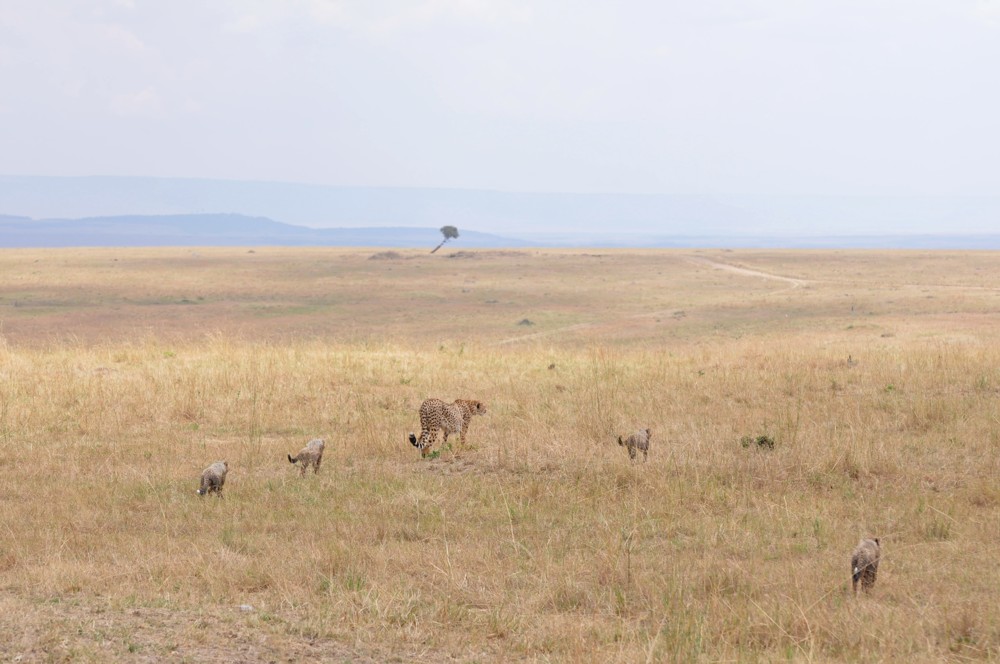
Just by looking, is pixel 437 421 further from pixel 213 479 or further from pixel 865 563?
pixel 865 563

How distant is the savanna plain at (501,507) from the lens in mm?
5238

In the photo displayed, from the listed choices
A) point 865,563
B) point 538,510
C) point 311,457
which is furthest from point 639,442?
point 865,563

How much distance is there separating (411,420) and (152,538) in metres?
5.22

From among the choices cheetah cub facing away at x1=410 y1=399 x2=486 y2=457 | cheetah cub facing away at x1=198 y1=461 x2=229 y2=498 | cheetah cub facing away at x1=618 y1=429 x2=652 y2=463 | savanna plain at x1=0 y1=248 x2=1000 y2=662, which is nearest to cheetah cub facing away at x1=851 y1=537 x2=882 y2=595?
savanna plain at x1=0 y1=248 x2=1000 y2=662

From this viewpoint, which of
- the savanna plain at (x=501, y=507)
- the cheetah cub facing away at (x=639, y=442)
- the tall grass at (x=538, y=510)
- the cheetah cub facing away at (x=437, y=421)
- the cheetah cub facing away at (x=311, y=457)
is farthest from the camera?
the cheetah cub facing away at (x=437, y=421)

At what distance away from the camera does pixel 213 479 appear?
8.31 m

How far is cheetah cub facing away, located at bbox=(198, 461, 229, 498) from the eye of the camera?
8281 mm

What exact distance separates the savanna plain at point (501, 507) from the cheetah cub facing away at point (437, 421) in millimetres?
154

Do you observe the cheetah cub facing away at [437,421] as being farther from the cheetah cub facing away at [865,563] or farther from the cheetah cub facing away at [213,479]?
the cheetah cub facing away at [865,563]

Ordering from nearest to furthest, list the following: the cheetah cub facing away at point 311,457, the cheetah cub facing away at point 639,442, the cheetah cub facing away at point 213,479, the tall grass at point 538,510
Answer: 1. the tall grass at point 538,510
2. the cheetah cub facing away at point 213,479
3. the cheetah cub facing away at point 311,457
4. the cheetah cub facing away at point 639,442

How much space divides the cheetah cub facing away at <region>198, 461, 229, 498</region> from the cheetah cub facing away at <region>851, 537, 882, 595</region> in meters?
5.00

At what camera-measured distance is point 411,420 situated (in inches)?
474

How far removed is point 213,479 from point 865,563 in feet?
16.8

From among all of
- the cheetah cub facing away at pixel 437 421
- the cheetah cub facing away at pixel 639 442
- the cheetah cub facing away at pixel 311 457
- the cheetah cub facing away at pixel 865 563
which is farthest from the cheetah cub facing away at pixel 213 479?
the cheetah cub facing away at pixel 865 563
